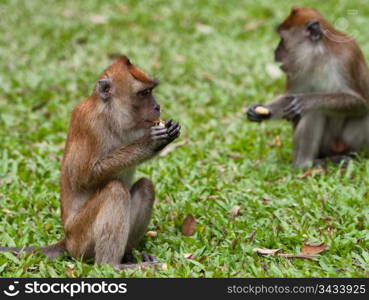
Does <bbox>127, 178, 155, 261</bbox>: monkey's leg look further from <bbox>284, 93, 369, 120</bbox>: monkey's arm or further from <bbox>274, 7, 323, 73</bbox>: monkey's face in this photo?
<bbox>274, 7, 323, 73</bbox>: monkey's face

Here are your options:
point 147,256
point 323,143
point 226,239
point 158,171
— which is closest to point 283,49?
point 323,143

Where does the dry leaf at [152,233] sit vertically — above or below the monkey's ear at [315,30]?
below

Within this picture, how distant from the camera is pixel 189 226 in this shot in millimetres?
Result: 6793

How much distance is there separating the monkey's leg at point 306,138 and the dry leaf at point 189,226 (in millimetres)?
2142

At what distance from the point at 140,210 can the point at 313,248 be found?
161cm

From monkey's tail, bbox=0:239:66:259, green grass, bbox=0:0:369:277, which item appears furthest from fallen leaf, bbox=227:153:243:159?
monkey's tail, bbox=0:239:66:259

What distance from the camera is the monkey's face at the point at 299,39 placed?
330 inches

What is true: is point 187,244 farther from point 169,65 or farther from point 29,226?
point 169,65

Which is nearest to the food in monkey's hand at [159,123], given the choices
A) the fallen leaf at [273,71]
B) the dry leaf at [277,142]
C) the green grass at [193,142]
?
the green grass at [193,142]

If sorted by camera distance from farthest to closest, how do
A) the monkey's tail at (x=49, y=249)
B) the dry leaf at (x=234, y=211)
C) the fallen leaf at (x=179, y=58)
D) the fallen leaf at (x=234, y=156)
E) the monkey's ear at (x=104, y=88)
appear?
the fallen leaf at (x=179, y=58)
the fallen leaf at (x=234, y=156)
the dry leaf at (x=234, y=211)
the monkey's tail at (x=49, y=249)
the monkey's ear at (x=104, y=88)

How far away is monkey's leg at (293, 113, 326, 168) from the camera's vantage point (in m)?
8.37

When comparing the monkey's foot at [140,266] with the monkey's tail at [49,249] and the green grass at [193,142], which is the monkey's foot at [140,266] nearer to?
the green grass at [193,142]

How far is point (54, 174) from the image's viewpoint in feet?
26.9

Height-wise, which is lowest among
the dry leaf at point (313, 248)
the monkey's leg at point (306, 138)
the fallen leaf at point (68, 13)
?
the dry leaf at point (313, 248)
